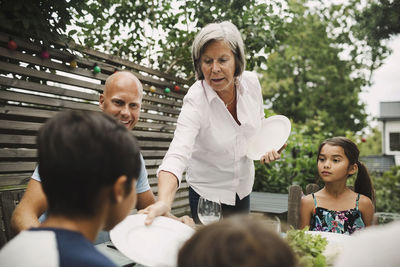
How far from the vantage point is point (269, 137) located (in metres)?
2.58

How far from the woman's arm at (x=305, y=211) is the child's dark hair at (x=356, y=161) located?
1.56ft

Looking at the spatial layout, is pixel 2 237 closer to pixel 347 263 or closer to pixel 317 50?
pixel 347 263

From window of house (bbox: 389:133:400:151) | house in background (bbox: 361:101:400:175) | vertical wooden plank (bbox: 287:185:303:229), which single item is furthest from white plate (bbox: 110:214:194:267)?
house in background (bbox: 361:101:400:175)

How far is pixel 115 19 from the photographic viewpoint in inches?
186

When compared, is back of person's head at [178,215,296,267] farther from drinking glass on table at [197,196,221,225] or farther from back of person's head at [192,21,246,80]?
back of person's head at [192,21,246,80]

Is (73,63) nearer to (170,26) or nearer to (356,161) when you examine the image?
(170,26)

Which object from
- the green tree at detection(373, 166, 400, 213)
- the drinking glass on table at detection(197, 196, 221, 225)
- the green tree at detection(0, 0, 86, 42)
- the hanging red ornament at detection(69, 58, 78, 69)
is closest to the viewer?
the drinking glass on table at detection(197, 196, 221, 225)

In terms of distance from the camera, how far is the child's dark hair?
9.26 feet

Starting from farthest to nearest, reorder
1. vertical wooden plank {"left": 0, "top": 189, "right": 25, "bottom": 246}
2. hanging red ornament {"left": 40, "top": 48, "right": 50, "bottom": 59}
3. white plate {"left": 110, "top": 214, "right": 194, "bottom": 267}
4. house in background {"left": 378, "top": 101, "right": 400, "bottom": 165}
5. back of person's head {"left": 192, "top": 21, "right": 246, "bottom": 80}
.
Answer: house in background {"left": 378, "top": 101, "right": 400, "bottom": 165}
hanging red ornament {"left": 40, "top": 48, "right": 50, "bottom": 59}
back of person's head {"left": 192, "top": 21, "right": 246, "bottom": 80}
vertical wooden plank {"left": 0, "top": 189, "right": 25, "bottom": 246}
white plate {"left": 110, "top": 214, "right": 194, "bottom": 267}

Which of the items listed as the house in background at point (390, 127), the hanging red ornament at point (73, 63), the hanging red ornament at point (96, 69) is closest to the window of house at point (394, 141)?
the house in background at point (390, 127)

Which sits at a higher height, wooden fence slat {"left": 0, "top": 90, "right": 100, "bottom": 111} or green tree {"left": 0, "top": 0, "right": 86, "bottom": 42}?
green tree {"left": 0, "top": 0, "right": 86, "bottom": 42}

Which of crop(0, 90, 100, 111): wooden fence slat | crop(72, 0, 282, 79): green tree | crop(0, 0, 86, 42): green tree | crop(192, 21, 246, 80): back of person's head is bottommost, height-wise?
crop(0, 90, 100, 111): wooden fence slat

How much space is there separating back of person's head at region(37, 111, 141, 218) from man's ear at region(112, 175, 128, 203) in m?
0.01

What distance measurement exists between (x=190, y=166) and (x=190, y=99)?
50 cm
